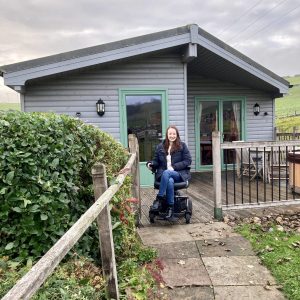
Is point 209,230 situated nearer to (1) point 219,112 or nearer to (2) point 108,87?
(2) point 108,87

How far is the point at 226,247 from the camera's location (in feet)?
12.7


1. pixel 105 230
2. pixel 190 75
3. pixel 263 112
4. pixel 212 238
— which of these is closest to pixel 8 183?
pixel 105 230

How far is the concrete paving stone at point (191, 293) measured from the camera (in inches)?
111

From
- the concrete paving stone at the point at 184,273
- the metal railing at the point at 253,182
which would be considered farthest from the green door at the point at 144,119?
the concrete paving stone at the point at 184,273

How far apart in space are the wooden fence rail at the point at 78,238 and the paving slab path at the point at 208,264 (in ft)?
2.39

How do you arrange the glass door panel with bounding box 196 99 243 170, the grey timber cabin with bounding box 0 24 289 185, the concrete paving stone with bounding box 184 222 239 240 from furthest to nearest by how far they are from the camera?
the glass door panel with bounding box 196 99 243 170 → the grey timber cabin with bounding box 0 24 289 185 → the concrete paving stone with bounding box 184 222 239 240

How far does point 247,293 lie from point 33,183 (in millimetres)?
2003

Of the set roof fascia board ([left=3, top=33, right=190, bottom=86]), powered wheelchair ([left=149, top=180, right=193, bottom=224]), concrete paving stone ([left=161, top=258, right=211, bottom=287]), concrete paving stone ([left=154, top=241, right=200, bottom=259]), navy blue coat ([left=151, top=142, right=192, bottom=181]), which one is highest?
roof fascia board ([left=3, top=33, right=190, bottom=86])

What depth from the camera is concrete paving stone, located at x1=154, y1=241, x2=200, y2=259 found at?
367 cm

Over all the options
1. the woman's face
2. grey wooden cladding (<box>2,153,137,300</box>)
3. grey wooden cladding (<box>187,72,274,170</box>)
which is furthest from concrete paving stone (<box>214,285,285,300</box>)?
grey wooden cladding (<box>187,72,274,170</box>)

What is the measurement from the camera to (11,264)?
2.30 m

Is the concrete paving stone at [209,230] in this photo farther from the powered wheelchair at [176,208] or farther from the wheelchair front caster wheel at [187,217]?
the powered wheelchair at [176,208]

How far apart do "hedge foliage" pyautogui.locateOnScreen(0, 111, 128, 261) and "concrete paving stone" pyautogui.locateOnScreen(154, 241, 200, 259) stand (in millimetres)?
1410

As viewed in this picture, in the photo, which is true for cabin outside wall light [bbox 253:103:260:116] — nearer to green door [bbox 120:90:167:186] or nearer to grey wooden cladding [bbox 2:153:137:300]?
green door [bbox 120:90:167:186]
